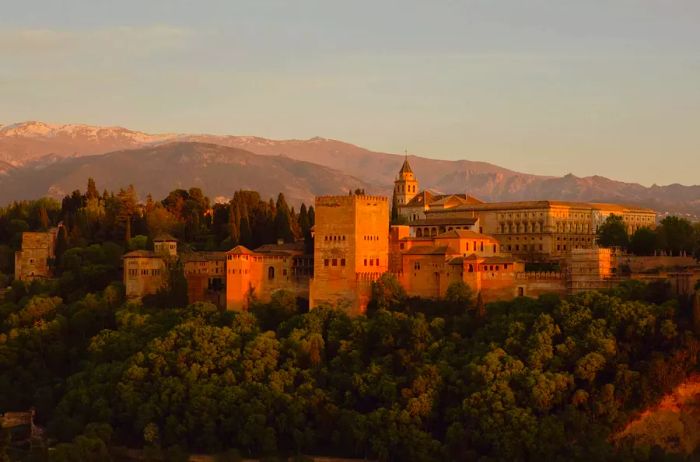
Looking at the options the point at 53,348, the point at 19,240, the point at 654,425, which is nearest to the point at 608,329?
the point at 654,425

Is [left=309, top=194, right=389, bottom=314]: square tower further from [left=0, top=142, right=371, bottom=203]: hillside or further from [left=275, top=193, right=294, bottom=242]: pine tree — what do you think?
[left=0, top=142, right=371, bottom=203]: hillside

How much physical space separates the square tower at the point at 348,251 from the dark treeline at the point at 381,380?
0.88 m

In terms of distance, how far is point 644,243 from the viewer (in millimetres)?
55812

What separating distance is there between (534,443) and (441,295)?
984cm

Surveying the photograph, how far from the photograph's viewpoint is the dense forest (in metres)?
42.5

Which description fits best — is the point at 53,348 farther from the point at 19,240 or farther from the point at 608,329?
the point at 608,329

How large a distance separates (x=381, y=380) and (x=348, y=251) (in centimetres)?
668

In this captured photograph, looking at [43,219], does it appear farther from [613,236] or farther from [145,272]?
[613,236]

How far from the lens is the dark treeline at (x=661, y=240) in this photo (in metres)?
55.7

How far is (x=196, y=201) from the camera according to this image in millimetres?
68062

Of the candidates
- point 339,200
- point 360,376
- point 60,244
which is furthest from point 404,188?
point 360,376

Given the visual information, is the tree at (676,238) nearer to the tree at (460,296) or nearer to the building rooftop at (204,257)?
the tree at (460,296)

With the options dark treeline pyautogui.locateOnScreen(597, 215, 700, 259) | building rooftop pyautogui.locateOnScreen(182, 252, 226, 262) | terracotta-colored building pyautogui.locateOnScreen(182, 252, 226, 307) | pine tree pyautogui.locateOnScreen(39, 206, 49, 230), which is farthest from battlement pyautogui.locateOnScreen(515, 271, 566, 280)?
pine tree pyautogui.locateOnScreen(39, 206, 49, 230)

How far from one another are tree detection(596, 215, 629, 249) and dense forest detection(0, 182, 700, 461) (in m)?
11.3
